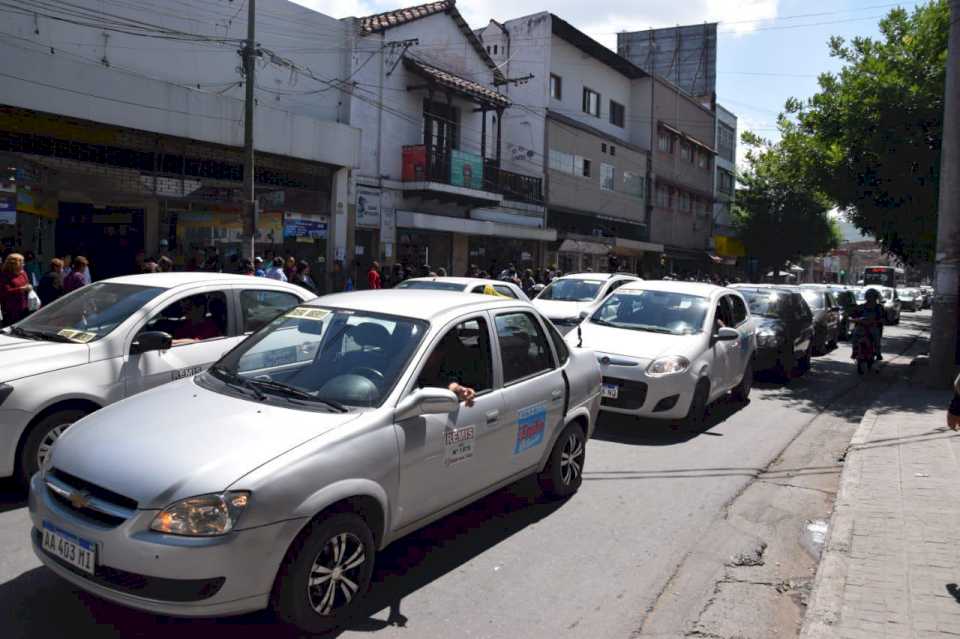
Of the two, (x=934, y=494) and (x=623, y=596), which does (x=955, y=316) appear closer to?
(x=934, y=494)

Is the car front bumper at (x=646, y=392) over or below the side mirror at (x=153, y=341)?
below

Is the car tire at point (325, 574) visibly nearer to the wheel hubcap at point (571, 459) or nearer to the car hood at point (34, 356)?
→ the wheel hubcap at point (571, 459)

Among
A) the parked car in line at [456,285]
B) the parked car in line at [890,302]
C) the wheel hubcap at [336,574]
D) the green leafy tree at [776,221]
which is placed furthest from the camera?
the green leafy tree at [776,221]

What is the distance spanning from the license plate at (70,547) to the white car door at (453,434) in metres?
1.46

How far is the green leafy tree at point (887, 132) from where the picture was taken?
1410 cm

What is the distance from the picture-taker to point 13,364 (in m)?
5.25

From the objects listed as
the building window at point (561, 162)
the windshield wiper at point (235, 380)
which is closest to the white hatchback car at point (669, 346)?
Result: the windshield wiper at point (235, 380)

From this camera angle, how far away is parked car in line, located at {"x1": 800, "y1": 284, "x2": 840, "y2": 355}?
17531 millimetres

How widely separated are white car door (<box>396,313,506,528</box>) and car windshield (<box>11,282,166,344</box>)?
2.93 m

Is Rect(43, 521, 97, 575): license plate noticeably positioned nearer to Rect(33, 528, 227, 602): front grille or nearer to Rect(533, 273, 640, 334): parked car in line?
Rect(33, 528, 227, 602): front grille

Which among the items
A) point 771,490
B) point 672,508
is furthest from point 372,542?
point 771,490

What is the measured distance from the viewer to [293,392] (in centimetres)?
416

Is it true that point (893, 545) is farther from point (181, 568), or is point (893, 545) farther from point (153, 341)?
point (153, 341)

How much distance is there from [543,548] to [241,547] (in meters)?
2.34
